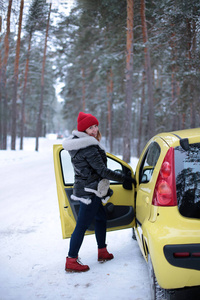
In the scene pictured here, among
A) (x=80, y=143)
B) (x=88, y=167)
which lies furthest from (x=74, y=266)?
(x=80, y=143)

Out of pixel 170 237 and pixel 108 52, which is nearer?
pixel 170 237

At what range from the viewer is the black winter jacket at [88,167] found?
319 cm

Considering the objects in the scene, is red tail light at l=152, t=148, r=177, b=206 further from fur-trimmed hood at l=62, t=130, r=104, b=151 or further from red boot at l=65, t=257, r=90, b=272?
red boot at l=65, t=257, r=90, b=272

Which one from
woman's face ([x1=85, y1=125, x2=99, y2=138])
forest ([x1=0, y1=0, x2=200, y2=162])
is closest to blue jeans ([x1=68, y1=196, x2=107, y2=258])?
woman's face ([x1=85, y1=125, x2=99, y2=138])

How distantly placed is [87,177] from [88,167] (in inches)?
4.8

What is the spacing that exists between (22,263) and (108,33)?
Result: 55.2 ft

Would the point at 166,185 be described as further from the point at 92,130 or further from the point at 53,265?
the point at 53,265

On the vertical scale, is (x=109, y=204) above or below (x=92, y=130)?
below

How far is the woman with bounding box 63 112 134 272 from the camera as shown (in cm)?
320

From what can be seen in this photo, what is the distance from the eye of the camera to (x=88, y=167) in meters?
3.26

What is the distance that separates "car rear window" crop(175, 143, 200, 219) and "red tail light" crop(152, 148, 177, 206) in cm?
4

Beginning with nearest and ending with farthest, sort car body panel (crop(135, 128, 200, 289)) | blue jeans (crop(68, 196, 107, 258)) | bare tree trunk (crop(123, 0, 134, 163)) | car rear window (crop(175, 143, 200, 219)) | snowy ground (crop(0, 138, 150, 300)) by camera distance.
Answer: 1. car body panel (crop(135, 128, 200, 289))
2. car rear window (crop(175, 143, 200, 219))
3. snowy ground (crop(0, 138, 150, 300))
4. blue jeans (crop(68, 196, 107, 258))
5. bare tree trunk (crop(123, 0, 134, 163))

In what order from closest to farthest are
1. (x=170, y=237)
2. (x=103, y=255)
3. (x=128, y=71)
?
(x=170, y=237) < (x=103, y=255) < (x=128, y=71)

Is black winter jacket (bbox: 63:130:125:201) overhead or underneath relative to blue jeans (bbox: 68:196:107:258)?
overhead
